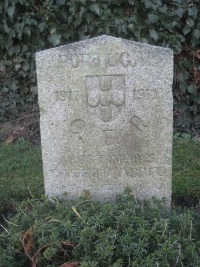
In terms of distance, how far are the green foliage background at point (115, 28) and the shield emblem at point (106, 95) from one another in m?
2.39

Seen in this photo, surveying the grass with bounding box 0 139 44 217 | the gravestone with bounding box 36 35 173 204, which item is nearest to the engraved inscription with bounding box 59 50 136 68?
the gravestone with bounding box 36 35 173 204

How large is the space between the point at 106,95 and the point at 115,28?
95.8 inches

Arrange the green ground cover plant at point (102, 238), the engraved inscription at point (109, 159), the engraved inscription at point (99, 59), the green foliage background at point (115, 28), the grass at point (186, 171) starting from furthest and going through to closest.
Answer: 1. the green foliage background at point (115, 28)
2. the grass at point (186, 171)
3. the engraved inscription at point (109, 159)
4. the engraved inscription at point (99, 59)
5. the green ground cover plant at point (102, 238)

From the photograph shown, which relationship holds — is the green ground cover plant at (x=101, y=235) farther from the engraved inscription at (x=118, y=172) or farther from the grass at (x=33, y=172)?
the grass at (x=33, y=172)

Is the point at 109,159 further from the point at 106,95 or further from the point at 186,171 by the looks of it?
the point at 186,171

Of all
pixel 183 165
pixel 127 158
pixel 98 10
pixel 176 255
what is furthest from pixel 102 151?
pixel 98 10

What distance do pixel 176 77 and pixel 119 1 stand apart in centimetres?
105

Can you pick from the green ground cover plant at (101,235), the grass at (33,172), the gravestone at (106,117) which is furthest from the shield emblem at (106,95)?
the grass at (33,172)

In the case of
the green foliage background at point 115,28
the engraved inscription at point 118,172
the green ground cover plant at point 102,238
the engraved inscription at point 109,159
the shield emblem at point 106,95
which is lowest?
the green ground cover plant at point 102,238

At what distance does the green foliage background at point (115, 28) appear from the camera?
5.31m

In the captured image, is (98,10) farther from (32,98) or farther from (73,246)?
(73,246)

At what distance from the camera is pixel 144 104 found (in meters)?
A: 3.09

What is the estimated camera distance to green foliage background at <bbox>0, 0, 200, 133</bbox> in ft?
17.4

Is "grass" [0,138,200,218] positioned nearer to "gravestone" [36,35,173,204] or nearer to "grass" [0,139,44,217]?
"grass" [0,139,44,217]
